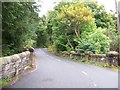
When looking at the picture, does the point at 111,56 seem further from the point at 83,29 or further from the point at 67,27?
the point at 67,27

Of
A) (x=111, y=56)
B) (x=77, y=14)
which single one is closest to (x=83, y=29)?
(x=77, y=14)

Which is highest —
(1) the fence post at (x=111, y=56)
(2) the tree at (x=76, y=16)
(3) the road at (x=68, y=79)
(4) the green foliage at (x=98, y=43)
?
(2) the tree at (x=76, y=16)

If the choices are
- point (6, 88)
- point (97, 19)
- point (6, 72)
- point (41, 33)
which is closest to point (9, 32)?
point (6, 72)

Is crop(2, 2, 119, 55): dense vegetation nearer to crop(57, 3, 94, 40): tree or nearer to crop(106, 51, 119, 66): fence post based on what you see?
crop(57, 3, 94, 40): tree

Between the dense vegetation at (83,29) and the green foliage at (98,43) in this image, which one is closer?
the green foliage at (98,43)

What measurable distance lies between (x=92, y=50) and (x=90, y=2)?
1513cm

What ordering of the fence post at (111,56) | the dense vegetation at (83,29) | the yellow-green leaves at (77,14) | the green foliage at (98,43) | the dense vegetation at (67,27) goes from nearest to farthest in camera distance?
the dense vegetation at (67,27)
the fence post at (111,56)
the green foliage at (98,43)
the dense vegetation at (83,29)
the yellow-green leaves at (77,14)

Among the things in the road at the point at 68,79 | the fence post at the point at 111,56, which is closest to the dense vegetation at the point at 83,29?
the fence post at the point at 111,56

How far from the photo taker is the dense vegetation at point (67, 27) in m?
17.7

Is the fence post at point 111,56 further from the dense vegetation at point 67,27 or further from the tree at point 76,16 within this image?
the tree at point 76,16

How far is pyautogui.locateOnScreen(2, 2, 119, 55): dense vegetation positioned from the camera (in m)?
17.7

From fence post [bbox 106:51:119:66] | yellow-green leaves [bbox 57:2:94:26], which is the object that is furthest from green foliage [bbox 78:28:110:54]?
fence post [bbox 106:51:119:66]

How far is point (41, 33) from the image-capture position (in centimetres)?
9125

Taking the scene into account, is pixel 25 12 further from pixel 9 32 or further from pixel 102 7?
pixel 102 7
